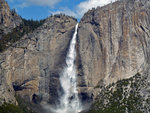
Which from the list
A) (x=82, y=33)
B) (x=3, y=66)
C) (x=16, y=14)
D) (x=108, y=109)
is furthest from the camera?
(x=16, y=14)

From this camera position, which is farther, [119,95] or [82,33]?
[82,33]

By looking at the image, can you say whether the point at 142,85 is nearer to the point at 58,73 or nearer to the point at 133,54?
the point at 133,54

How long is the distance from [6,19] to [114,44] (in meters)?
47.6

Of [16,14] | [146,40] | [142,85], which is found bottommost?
[142,85]

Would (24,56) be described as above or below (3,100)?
above

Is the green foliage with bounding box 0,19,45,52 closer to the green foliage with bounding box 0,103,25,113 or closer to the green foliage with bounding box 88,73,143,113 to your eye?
the green foliage with bounding box 0,103,25,113

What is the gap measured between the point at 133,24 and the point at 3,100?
4838 centimetres

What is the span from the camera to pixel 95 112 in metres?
89.9

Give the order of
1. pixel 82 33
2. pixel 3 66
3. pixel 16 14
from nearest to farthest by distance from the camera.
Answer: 1. pixel 3 66
2. pixel 82 33
3. pixel 16 14

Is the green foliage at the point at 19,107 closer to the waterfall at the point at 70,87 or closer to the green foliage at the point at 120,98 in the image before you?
the waterfall at the point at 70,87

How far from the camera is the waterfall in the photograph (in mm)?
105938

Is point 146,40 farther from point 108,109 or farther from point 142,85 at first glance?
point 108,109

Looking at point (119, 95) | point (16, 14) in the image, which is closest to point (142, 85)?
point (119, 95)

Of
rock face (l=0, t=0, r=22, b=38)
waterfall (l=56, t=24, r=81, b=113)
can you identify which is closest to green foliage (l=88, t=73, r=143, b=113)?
waterfall (l=56, t=24, r=81, b=113)
